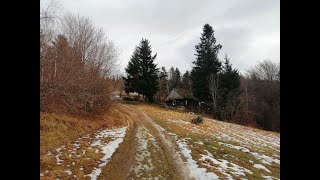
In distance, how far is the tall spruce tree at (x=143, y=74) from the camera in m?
43.7

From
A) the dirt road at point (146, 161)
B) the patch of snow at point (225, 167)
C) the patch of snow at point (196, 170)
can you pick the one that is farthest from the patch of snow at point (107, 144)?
the patch of snow at point (225, 167)

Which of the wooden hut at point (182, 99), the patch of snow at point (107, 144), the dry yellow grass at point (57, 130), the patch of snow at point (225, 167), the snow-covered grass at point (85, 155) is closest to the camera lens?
the snow-covered grass at point (85, 155)

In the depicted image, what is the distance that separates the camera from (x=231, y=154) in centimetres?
1262

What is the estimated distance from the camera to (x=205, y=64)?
4359 centimetres

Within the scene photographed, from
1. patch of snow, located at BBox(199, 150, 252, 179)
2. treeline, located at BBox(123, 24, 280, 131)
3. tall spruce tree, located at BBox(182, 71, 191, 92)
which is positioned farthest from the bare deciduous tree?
patch of snow, located at BBox(199, 150, 252, 179)

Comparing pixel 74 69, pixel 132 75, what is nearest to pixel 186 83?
pixel 132 75

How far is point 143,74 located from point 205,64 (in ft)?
38.2

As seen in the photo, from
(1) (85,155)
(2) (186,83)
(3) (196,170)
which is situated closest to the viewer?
(3) (196,170)

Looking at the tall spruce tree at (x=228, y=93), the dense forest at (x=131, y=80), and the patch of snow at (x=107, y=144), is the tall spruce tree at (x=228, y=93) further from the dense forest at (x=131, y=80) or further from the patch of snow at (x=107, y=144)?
the patch of snow at (x=107, y=144)

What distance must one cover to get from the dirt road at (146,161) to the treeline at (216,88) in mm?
26813

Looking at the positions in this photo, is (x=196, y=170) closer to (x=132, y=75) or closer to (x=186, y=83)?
(x=132, y=75)
